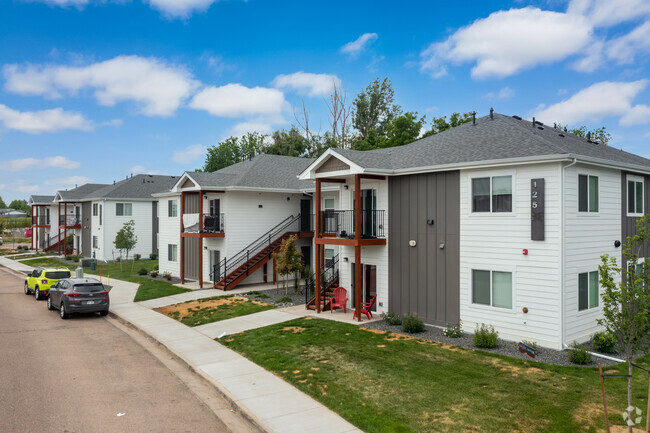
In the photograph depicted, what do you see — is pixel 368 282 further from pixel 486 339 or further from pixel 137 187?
pixel 137 187

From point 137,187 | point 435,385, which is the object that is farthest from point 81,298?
point 137,187

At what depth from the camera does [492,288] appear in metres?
15.4

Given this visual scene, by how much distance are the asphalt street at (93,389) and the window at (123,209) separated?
27753mm

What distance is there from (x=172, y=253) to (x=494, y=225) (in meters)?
24.5

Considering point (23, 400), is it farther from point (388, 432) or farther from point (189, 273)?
point (189, 273)

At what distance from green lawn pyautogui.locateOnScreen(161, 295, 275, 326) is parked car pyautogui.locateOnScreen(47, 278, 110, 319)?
250 centimetres

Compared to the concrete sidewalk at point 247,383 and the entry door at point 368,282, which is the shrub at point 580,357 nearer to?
the concrete sidewalk at point 247,383

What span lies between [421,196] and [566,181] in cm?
507

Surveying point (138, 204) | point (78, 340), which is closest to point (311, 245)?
point (78, 340)

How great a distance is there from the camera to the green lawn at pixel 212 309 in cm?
1929

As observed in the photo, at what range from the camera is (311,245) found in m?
29.6

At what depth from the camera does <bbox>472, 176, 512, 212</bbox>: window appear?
15.2 m

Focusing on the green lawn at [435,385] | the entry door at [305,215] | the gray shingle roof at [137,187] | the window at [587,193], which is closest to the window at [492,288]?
the green lawn at [435,385]

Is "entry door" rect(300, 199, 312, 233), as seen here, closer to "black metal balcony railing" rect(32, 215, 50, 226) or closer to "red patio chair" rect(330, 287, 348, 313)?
"red patio chair" rect(330, 287, 348, 313)
